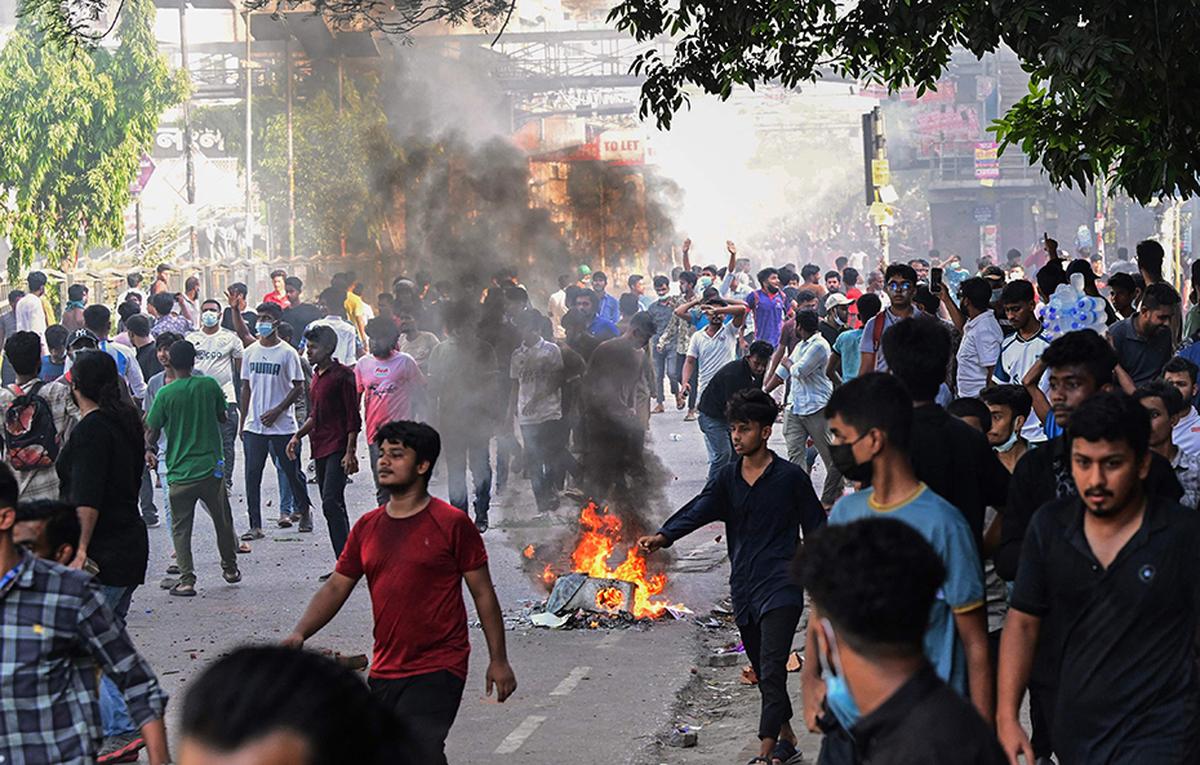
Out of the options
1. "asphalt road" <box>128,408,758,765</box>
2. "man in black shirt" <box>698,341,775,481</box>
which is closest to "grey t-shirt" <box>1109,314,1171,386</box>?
"asphalt road" <box>128,408,758,765</box>

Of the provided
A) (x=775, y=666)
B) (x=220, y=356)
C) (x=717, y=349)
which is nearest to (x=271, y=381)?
(x=220, y=356)

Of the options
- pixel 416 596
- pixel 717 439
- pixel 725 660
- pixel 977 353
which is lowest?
pixel 725 660

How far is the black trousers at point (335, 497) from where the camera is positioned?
1137 centimetres

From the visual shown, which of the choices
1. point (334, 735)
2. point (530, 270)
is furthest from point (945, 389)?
point (530, 270)

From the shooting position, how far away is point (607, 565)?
450 inches

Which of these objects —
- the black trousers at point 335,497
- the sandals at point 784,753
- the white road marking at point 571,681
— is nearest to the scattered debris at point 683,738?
the sandals at point 784,753

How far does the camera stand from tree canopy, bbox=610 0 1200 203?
7.72 metres

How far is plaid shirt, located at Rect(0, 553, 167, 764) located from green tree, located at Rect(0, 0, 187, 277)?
26.9 metres

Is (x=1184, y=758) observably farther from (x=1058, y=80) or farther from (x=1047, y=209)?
(x=1047, y=209)

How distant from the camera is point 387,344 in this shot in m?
12.8

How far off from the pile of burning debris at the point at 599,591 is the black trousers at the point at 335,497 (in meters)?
1.35

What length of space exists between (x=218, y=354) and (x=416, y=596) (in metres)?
9.30

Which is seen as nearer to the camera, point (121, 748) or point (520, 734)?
point (121, 748)

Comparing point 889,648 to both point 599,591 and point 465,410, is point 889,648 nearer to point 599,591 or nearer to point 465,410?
point 599,591
